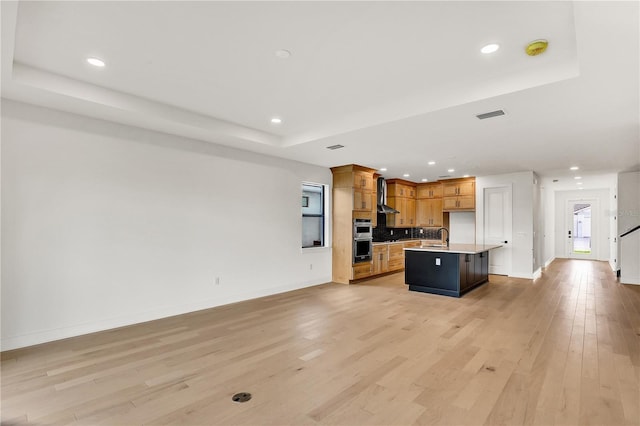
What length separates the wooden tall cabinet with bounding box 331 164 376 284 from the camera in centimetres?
723

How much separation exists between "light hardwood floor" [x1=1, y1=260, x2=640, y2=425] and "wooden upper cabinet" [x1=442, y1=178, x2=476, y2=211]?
13.8 feet

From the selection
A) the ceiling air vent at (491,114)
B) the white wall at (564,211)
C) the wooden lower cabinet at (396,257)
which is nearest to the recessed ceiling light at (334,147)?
the ceiling air vent at (491,114)

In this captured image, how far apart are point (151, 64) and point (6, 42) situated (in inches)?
38.6

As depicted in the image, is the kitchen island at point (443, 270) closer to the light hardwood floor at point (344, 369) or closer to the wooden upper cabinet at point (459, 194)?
the light hardwood floor at point (344, 369)

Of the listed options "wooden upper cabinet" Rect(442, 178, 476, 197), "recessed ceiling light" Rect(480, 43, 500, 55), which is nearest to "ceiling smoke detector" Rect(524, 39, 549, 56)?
"recessed ceiling light" Rect(480, 43, 500, 55)

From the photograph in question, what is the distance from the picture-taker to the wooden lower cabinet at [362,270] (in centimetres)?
727

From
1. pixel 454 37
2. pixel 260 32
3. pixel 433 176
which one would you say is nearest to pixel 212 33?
pixel 260 32

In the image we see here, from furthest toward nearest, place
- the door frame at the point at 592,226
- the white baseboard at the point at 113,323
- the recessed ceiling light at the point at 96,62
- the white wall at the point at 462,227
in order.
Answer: the door frame at the point at 592,226 → the white wall at the point at 462,227 → the white baseboard at the point at 113,323 → the recessed ceiling light at the point at 96,62

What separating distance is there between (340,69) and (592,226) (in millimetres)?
13364

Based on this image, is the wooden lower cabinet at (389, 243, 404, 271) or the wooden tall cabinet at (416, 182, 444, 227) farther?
the wooden tall cabinet at (416, 182, 444, 227)

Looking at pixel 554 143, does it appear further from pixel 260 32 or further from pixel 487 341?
pixel 260 32

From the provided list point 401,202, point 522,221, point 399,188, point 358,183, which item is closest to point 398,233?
point 401,202

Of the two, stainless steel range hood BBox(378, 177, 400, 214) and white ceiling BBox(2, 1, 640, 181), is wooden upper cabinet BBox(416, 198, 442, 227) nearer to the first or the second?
stainless steel range hood BBox(378, 177, 400, 214)

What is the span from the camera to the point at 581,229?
12.4 m
